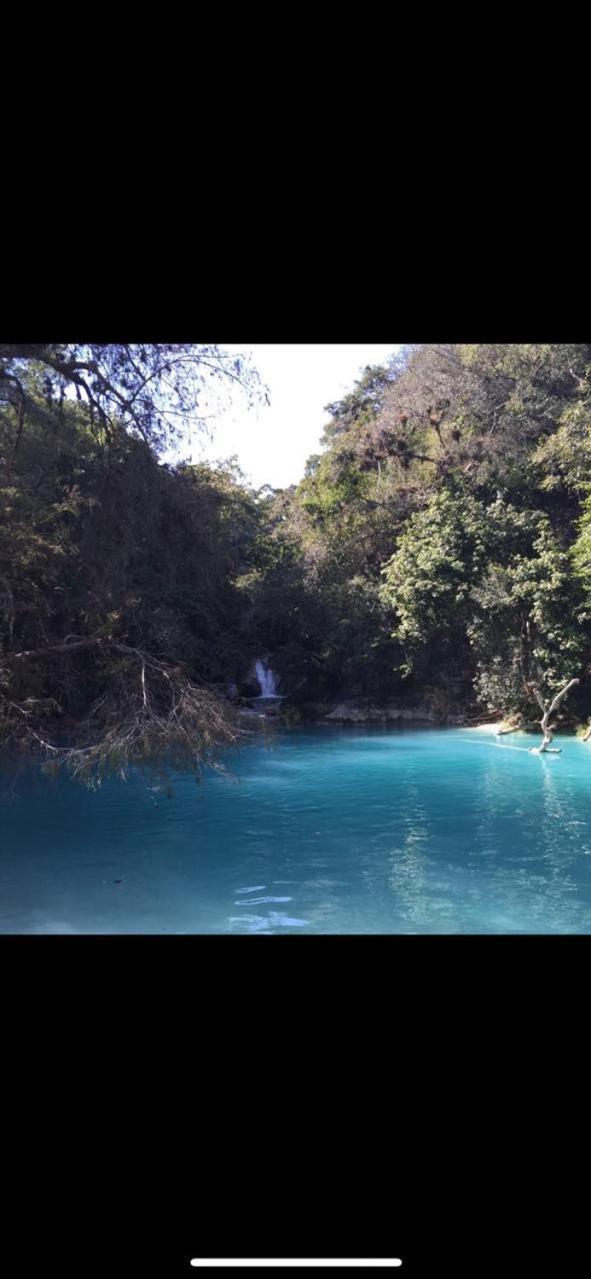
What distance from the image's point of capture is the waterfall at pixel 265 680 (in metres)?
17.2

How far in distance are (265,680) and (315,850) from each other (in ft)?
34.2

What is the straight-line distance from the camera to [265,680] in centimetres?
1747

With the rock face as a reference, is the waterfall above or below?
above

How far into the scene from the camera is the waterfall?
17219mm

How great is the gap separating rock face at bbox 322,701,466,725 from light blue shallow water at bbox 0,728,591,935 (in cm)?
395

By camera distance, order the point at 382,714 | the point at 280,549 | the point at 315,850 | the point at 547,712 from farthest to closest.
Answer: the point at 280,549
the point at 382,714
the point at 547,712
the point at 315,850

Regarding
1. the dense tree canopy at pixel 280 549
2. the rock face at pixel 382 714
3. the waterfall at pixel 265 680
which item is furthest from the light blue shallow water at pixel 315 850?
the waterfall at pixel 265 680

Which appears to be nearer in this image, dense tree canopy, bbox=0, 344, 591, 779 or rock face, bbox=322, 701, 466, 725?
dense tree canopy, bbox=0, 344, 591, 779

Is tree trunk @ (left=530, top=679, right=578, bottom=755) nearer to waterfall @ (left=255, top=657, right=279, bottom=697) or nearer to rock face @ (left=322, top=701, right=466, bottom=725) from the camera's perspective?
rock face @ (left=322, top=701, right=466, bottom=725)

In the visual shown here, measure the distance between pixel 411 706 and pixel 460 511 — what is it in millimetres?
3507

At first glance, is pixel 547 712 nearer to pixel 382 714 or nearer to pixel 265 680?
pixel 382 714

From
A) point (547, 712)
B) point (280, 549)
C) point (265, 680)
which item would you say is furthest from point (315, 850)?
point (265, 680)

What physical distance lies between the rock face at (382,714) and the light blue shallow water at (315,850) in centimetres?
395

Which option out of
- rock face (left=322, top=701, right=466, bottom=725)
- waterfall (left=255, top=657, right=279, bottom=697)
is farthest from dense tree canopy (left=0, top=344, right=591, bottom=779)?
waterfall (left=255, top=657, right=279, bottom=697)
